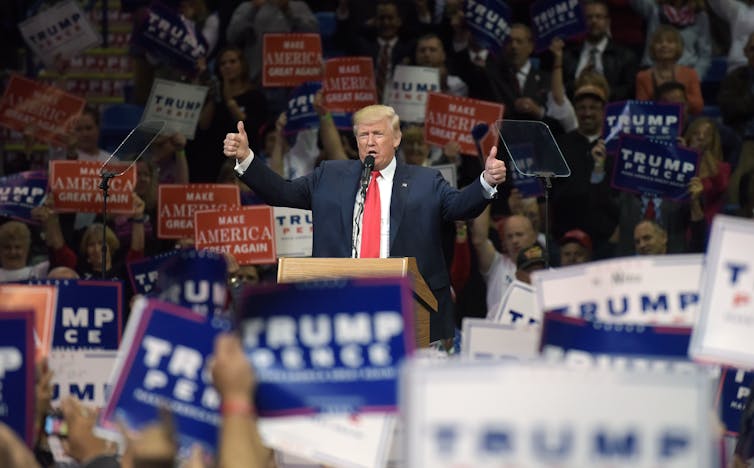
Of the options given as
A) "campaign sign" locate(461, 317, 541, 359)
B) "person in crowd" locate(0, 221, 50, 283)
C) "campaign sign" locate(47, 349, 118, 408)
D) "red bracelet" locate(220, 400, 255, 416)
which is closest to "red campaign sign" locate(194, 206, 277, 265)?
"person in crowd" locate(0, 221, 50, 283)

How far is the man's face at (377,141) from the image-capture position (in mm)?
6543

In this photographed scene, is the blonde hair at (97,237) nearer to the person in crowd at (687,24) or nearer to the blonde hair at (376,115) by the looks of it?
the blonde hair at (376,115)

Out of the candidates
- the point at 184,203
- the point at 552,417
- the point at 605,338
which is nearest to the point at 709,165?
the point at 184,203

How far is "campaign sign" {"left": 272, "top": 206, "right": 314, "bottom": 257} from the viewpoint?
30.3ft

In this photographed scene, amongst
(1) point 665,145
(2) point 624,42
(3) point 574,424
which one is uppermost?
(2) point 624,42

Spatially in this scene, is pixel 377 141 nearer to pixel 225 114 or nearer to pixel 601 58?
pixel 225 114

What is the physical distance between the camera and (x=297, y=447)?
4191 millimetres

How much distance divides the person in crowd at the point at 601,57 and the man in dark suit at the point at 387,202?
4.33 meters

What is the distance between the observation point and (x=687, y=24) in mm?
11227

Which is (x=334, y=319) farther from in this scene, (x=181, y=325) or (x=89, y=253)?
(x=89, y=253)

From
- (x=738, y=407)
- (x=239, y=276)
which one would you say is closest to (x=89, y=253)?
(x=239, y=276)

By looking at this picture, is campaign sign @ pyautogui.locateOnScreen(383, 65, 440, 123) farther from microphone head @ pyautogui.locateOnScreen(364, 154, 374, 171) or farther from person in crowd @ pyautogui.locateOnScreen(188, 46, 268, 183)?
microphone head @ pyautogui.locateOnScreen(364, 154, 374, 171)

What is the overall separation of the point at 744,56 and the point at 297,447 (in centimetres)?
740

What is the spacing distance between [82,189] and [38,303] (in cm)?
507
